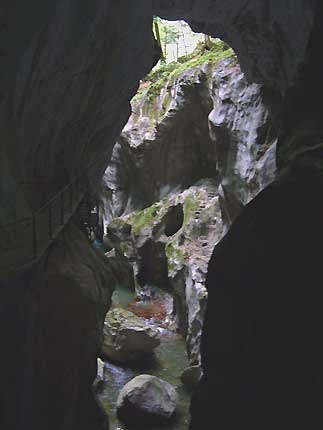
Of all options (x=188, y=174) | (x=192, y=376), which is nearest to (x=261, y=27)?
(x=192, y=376)

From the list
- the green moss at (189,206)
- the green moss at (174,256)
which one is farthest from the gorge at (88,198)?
the green moss at (189,206)

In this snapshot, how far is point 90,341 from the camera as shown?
9359mm

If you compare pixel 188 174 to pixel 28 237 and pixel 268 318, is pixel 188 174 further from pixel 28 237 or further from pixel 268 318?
pixel 28 237

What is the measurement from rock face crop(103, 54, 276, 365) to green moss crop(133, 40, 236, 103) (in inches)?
11.0

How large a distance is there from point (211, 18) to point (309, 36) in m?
2.97

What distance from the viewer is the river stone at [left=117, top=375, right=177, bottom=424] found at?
11.9m

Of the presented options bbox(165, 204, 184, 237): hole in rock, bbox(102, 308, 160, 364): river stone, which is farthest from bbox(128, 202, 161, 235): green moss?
bbox(102, 308, 160, 364): river stone

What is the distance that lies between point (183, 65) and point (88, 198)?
47.2 ft

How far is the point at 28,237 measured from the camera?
7793 mm

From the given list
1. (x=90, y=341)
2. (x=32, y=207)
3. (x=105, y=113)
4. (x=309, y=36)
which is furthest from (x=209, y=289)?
(x=309, y=36)

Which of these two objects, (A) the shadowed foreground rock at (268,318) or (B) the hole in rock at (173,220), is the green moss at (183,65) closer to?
(B) the hole in rock at (173,220)

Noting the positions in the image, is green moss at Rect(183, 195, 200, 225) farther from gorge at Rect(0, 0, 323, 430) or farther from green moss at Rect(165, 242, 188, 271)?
gorge at Rect(0, 0, 323, 430)

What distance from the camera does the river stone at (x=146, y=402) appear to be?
11.9 meters

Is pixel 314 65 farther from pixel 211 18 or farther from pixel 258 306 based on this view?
pixel 258 306
